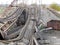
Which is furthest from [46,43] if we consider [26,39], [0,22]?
[0,22]

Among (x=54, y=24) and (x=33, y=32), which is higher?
(x=54, y=24)

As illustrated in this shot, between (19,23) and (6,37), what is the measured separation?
3091mm

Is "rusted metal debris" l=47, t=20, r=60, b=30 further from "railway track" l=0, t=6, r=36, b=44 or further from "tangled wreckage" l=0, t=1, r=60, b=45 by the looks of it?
"railway track" l=0, t=6, r=36, b=44

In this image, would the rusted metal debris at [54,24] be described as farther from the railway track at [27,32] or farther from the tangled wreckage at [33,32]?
the railway track at [27,32]

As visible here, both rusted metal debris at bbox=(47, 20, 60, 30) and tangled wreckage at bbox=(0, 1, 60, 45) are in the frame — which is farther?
rusted metal debris at bbox=(47, 20, 60, 30)

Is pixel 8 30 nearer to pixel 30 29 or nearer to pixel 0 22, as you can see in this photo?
pixel 30 29

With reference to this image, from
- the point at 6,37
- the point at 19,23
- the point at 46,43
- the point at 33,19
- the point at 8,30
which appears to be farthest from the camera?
the point at 19,23

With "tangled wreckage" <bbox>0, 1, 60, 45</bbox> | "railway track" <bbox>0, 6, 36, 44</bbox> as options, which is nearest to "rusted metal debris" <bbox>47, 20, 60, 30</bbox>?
"tangled wreckage" <bbox>0, 1, 60, 45</bbox>

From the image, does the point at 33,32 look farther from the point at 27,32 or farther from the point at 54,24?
the point at 54,24

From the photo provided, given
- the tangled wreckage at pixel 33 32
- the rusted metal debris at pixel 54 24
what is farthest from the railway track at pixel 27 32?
the rusted metal debris at pixel 54 24

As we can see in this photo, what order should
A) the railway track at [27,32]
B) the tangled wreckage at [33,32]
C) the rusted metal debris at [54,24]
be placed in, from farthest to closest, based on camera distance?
the rusted metal debris at [54,24], the railway track at [27,32], the tangled wreckage at [33,32]

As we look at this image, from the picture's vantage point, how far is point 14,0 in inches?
367

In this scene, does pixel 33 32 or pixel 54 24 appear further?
pixel 54 24

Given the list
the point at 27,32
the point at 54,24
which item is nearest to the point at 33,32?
the point at 27,32
